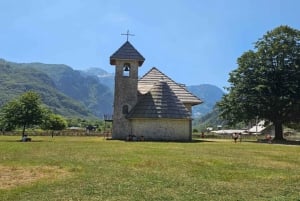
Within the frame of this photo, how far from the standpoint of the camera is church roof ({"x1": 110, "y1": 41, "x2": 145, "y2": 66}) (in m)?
42.7

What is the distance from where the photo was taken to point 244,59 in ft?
155

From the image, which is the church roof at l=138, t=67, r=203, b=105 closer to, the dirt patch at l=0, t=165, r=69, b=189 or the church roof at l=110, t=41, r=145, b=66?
the church roof at l=110, t=41, r=145, b=66

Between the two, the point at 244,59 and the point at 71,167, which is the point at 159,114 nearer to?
the point at 244,59

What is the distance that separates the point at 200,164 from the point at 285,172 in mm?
3277

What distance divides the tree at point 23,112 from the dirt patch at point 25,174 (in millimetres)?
25783

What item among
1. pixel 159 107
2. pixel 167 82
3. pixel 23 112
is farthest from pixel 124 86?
pixel 23 112

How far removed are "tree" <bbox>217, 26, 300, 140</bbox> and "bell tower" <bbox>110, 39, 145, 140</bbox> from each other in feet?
37.6

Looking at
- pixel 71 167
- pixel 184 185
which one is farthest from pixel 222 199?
pixel 71 167

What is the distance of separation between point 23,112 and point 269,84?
2612 centimetres

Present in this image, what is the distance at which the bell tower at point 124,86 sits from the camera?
136 ft

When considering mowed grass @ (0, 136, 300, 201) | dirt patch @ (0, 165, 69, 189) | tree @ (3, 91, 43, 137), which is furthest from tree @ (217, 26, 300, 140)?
dirt patch @ (0, 165, 69, 189)

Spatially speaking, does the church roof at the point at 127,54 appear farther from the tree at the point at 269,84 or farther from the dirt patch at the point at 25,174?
the dirt patch at the point at 25,174

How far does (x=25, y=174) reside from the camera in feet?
42.1

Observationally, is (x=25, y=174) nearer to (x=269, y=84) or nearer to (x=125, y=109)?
(x=125, y=109)
